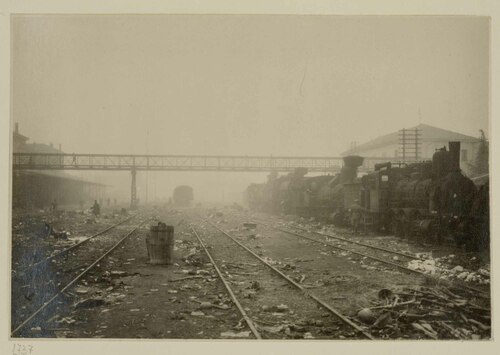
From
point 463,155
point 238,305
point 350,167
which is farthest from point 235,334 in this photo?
point 350,167

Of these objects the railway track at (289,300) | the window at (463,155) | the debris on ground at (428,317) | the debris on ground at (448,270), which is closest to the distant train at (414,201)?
the window at (463,155)

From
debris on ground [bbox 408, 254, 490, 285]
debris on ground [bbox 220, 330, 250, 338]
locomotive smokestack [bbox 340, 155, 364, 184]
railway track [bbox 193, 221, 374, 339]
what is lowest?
debris on ground [bbox 220, 330, 250, 338]

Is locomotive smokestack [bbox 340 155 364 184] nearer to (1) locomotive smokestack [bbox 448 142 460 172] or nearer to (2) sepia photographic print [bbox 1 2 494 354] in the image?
(1) locomotive smokestack [bbox 448 142 460 172]

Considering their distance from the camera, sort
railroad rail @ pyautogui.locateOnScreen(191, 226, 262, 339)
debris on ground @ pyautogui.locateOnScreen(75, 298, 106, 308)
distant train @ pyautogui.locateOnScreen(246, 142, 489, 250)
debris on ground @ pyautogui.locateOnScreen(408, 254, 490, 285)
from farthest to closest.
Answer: distant train @ pyautogui.locateOnScreen(246, 142, 489, 250), debris on ground @ pyautogui.locateOnScreen(408, 254, 490, 285), debris on ground @ pyautogui.locateOnScreen(75, 298, 106, 308), railroad rail @ pyautogui.locateOnScreen(191, 226, 262, 339)

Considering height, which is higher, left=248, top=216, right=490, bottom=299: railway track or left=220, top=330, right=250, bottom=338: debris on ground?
left=248, top=216, right=490, bottom=299: railway track

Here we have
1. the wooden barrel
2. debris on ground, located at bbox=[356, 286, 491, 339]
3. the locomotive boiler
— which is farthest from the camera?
the locomotive boiler

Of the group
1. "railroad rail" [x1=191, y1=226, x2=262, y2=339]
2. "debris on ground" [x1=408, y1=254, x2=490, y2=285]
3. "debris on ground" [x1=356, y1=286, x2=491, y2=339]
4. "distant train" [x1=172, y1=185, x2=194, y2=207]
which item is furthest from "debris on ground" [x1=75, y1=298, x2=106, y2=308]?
"distant train" [x1=172, y1=185, x2=194, y2=207]

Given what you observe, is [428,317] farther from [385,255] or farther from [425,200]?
[425,200]
